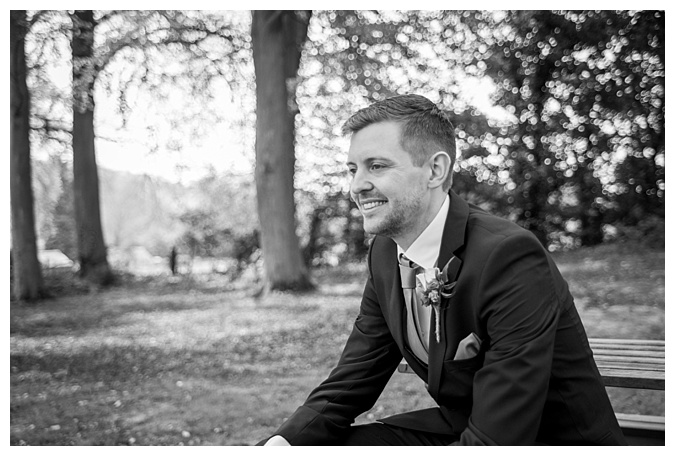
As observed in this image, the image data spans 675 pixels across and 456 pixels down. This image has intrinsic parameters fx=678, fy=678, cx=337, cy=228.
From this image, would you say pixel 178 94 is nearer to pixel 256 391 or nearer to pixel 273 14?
pixel 273 14

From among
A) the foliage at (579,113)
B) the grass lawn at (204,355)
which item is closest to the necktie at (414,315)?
the grass lawn at (204,355)

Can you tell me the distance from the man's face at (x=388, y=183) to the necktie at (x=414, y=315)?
11 cm

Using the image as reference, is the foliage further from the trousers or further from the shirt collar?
the trousers

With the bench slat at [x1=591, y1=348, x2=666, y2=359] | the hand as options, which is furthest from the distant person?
the hand

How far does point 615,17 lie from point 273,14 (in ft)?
19.7

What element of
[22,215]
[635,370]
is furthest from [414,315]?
[22,215]

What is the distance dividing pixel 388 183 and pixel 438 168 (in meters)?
0.15

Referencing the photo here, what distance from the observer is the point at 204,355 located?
718cm

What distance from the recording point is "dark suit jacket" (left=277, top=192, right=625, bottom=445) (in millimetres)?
1658

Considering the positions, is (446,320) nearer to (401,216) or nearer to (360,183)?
(401,216)

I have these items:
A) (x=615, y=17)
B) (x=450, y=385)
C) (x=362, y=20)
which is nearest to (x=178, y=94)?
(x=362, y=20)

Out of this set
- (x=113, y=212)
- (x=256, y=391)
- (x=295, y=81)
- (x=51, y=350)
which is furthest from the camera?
(x=113, y=212)

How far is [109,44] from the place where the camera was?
12164 mm

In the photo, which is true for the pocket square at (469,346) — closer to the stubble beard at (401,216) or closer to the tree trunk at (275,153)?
the stubble beard at (401,216)
